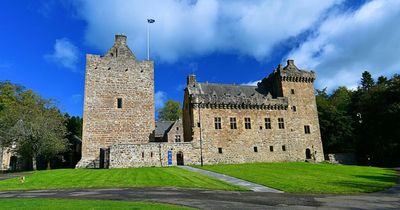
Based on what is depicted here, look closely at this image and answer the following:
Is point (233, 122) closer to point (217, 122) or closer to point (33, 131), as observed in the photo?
point (217, 122)

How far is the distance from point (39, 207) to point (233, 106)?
1286 inches

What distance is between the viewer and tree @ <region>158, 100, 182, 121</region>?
79.0m

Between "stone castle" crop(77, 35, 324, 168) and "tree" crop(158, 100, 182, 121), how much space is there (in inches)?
1381

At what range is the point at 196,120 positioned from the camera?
39031 mm

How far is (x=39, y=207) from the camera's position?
1065 cm

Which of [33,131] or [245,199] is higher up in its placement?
[33,131]

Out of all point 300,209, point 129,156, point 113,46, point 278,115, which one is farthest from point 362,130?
point 300,209

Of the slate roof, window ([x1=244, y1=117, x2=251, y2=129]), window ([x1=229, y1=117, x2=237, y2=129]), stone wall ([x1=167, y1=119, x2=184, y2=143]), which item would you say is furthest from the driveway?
the slate roof

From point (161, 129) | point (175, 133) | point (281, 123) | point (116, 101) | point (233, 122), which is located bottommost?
point (175, 133)

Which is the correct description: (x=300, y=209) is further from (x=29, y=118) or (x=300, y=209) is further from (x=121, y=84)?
(x=29, y=118)

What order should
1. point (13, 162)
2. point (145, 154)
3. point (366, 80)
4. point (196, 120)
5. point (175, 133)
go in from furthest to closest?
point (366, 80)
point (175, 133)
point (13, 162)
point (196, 120)
point (145, 154)

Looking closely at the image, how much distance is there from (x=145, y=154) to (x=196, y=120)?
834 centimetres

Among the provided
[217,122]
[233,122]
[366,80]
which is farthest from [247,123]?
[366,80]

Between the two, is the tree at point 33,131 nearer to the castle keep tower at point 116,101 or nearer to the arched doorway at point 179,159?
the castle keep tower at point 116,101
